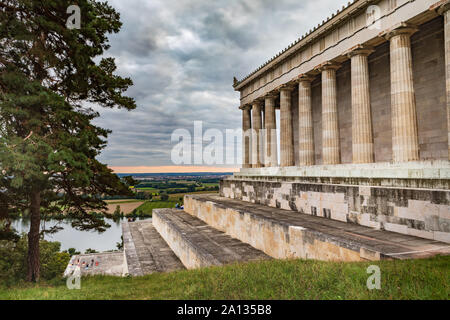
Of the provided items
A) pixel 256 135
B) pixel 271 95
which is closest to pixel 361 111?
pixel 271 95

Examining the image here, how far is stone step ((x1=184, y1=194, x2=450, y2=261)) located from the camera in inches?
307

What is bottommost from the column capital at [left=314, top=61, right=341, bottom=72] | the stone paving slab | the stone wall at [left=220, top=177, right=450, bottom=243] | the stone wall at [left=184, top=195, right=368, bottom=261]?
the stone paving slab

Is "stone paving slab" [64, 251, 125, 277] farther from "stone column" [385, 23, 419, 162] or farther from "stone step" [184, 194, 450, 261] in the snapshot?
"stone column" [385, 23, 419, 162]

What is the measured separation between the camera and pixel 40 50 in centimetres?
1084

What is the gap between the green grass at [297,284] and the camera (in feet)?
16.2

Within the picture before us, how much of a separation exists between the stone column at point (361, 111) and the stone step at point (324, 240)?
6.29m

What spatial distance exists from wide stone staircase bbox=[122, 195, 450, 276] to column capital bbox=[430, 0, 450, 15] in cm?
1142

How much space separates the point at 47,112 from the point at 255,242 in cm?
1121

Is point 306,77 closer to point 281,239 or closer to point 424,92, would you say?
point 424,92

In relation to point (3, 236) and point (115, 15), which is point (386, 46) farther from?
point (3, 236)

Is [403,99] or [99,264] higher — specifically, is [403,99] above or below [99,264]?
above

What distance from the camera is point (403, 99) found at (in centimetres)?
1493

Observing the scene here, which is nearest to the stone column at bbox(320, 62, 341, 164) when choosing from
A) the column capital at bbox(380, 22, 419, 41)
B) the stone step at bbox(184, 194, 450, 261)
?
the column capital at bbox(380, 22, 419, 41)
